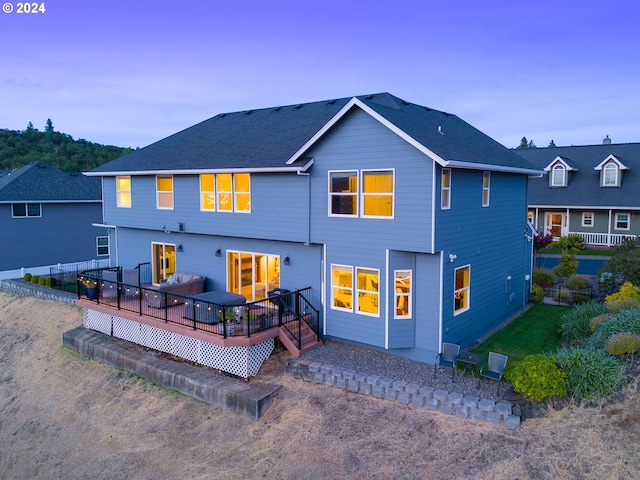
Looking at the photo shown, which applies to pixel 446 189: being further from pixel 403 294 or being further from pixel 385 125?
pixel 403 294

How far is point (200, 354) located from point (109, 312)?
4.41 m

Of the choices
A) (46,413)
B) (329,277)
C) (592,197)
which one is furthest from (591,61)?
(46,413)

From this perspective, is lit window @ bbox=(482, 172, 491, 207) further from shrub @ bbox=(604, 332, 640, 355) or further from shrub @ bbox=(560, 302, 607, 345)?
shrub @ bbox=(604, 332, 640, 355)

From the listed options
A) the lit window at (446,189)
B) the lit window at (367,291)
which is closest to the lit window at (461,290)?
the lit window at (446,189)

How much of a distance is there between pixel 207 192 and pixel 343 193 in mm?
6009

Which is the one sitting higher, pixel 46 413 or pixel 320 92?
pixel 320 92

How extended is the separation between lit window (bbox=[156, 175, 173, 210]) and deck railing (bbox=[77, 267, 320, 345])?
3627mm

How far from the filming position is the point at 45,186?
29.7m

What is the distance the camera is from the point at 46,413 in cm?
1438

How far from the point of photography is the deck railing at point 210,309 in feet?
44.9

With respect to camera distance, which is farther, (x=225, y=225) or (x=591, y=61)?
(x=591, y=61)

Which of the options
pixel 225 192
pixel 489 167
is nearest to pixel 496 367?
pixel 489 167

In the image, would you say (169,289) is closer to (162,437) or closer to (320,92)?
(162,437)

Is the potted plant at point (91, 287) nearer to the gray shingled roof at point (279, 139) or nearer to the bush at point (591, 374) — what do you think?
the gray shingled roof at point (279, 139)
